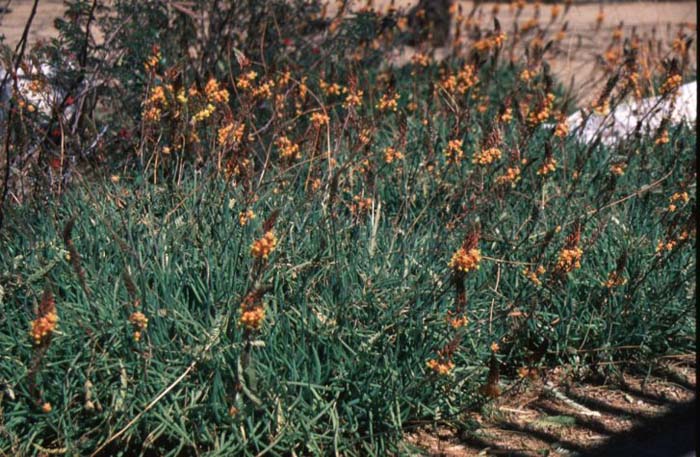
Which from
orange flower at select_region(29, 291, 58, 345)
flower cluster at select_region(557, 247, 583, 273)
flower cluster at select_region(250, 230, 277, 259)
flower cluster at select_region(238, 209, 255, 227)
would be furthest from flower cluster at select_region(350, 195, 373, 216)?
orange flower at select_region(29, 291, 58, 345)

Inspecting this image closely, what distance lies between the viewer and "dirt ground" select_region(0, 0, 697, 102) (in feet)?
25.1

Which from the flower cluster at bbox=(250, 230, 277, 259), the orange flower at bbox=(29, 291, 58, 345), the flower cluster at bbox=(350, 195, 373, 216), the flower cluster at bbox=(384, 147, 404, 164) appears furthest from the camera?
the flower cluster at bbox=(384, 147, 404, 164)

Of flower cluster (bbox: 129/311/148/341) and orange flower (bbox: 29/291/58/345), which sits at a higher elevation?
orange flower (bbox: 29/291/58/345)

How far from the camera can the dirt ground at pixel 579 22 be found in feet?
25.1

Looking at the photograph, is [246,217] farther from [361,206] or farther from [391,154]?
[391,154]

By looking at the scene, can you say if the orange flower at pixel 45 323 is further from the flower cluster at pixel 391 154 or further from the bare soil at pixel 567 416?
the flower cluster at pixel 391 154

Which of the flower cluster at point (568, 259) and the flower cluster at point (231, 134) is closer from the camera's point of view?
the flower cluster at point (568, 259)

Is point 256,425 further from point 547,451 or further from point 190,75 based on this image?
point 190,75

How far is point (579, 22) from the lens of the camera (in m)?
11.5

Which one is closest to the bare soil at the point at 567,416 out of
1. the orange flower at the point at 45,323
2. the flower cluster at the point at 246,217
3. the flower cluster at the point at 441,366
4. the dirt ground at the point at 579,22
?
the flower cluster at the point at 441,366

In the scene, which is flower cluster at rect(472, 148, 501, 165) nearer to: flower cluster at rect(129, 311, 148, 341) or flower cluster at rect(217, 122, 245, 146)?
flower cluster at rect(217, 122, 245, 146)

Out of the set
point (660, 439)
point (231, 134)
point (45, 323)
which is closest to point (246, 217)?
point (231, 134)

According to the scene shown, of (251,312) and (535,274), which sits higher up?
(251,312)

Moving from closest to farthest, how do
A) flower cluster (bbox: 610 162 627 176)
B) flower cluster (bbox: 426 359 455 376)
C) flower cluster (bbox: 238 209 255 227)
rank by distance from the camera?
flower cluster (bbox: 426 359 455 376) → flower cluster (bbox: 238 209 255 227) → flower cluster (bbox: 610 162 627 176)
